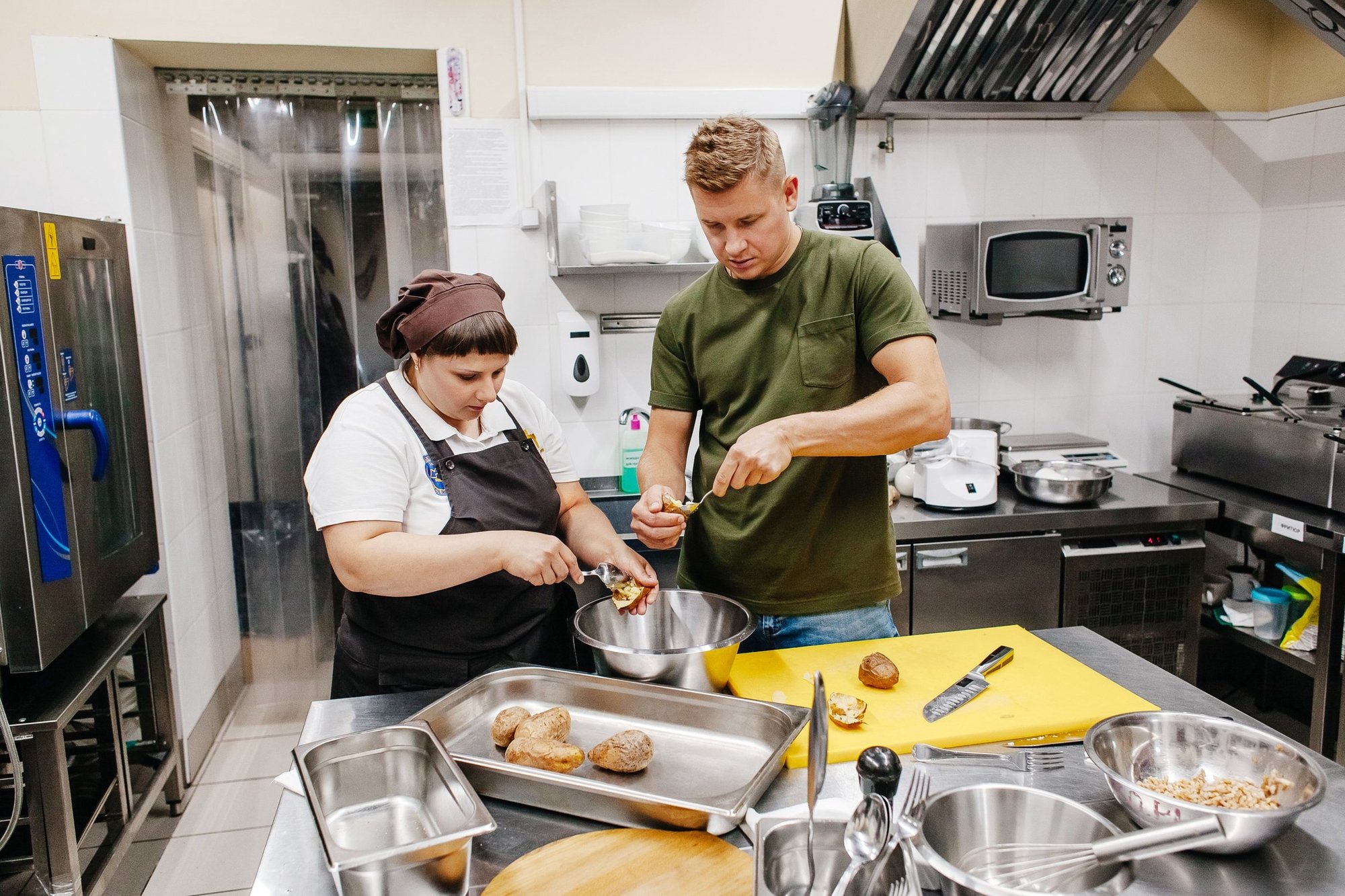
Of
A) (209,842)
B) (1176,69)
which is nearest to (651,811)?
(209,842)

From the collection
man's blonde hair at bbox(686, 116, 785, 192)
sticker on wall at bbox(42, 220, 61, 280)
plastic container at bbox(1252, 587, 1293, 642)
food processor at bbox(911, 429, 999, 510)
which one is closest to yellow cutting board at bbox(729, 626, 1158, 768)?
man's blonde hair at bbox(686, 116, 785, 192)

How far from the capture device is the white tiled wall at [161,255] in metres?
3.04

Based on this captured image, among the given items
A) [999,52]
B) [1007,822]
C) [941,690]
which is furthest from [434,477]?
[999,52]

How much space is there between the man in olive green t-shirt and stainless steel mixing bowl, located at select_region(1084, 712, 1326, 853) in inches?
25.8

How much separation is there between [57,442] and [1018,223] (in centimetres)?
302

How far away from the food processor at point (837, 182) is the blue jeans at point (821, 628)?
1.63 metres

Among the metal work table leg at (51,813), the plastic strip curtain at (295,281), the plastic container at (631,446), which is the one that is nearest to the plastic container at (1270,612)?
the plastic container at (631,446)

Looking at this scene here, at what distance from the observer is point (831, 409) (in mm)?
1920

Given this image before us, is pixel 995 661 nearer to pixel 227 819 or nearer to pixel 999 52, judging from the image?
pixel 999 52

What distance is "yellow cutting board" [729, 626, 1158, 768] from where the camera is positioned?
148 centimetres

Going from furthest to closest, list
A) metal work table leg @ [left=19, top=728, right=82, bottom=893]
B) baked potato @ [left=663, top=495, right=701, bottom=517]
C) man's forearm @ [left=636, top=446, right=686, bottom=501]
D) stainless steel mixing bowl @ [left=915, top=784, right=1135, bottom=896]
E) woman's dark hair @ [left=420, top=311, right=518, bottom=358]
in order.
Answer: metal work table leg @ [left=19, top=728, right=82, bottom=893], man's forearm @ [left=636, top=446, right=686, bottom=501], baked potato @ [left=663, top=495, right=701, bottom=517], woman's dark hair @ [left=420, top=311, right=518, bottom=358], stainless steel mixing bowl @ [left=915, top=784, right=1135, bottom=896]

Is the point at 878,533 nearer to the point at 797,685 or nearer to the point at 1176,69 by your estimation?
the point at 797,685

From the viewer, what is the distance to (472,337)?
1.74 m

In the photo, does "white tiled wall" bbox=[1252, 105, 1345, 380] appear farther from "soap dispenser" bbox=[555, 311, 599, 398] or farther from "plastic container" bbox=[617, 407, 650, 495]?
"soap dispenser" bbox=[555, 311, 599, 398]
